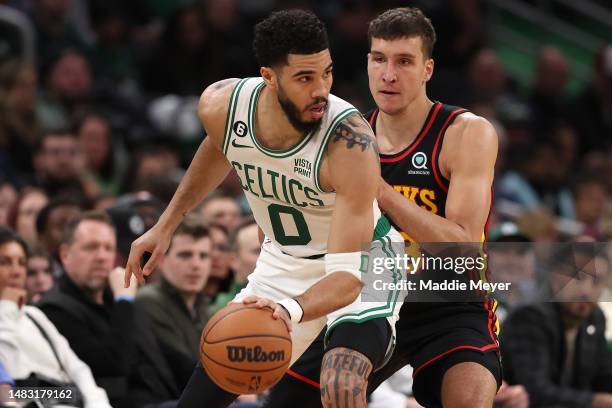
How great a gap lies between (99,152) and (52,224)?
2316mm

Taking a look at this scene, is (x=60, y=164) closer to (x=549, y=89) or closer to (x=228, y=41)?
(x=228, y=41)

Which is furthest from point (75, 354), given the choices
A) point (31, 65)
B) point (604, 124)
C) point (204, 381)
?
point (604, 124)

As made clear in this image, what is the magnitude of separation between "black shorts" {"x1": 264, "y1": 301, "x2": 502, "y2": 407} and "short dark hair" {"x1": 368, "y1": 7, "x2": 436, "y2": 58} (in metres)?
1.33

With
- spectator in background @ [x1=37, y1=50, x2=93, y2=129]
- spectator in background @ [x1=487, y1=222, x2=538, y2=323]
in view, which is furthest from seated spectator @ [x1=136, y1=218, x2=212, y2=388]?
spectator in background @ [x1=37, y1=50, x2=93, y2=129]

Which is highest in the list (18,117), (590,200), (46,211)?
(590,200)

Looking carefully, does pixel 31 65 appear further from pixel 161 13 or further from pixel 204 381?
pixel 204 381

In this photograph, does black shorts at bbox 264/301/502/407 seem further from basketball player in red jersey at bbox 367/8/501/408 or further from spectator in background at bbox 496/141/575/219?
spectator in background at bbox 496/141/575/219

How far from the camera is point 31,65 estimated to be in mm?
11328

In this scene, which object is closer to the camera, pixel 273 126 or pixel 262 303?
pixel 262 303

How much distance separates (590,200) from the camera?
12242 millimetres

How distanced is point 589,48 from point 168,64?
568 centimetres

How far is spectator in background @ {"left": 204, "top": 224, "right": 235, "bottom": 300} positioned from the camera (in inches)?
335

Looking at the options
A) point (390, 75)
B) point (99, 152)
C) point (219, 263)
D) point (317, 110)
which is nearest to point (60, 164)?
point (99, 152)

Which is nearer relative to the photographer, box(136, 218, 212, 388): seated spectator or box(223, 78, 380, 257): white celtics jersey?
Answer: box(223, 78, 380, 257): white celtics jersey
